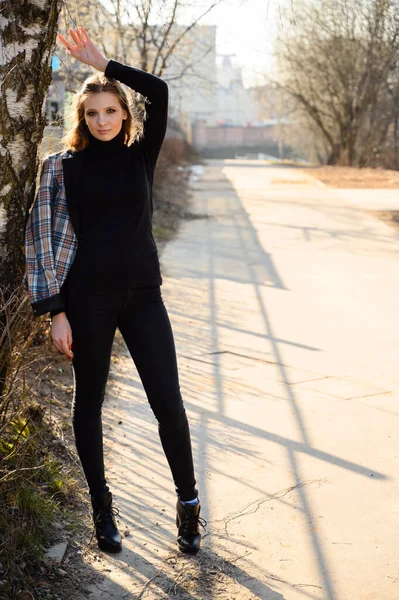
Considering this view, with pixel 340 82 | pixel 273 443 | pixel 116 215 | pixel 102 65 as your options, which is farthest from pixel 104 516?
pixel 340 82

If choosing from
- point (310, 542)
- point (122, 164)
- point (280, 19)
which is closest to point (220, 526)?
point (310, 542)

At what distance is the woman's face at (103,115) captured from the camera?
11.1 feet

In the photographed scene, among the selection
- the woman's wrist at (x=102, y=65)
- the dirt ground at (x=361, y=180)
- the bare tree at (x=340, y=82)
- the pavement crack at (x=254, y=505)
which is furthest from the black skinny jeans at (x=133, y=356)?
the bare tree at (x=340, y=82)

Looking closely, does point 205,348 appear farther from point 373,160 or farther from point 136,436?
point 373,160

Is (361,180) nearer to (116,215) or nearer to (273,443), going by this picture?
(273,443)

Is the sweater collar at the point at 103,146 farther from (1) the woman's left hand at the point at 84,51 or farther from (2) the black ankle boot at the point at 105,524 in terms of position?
(2) the black ankle boot at the point at 105,524

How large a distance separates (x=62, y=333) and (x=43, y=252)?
31 cm

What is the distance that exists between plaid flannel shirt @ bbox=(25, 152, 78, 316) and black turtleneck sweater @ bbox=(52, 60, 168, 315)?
0.05m

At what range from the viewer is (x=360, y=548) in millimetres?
3658

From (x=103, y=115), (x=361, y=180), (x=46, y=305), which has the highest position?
(x=103, y=115)

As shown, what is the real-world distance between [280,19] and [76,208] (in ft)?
4.87

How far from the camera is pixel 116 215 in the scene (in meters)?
3.35

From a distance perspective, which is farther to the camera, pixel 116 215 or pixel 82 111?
pixel 82 111

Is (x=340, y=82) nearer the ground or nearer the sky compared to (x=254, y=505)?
nearer the sky
